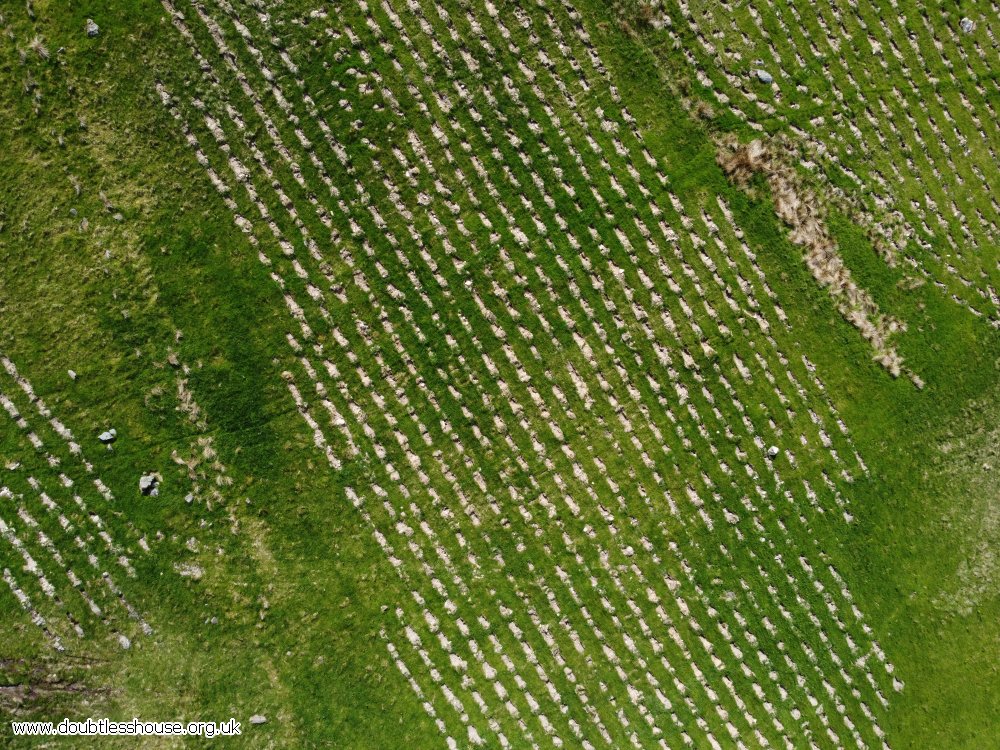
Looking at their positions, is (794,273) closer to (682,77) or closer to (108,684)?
(682,77)

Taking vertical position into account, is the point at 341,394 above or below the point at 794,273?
above

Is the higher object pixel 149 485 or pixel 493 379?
pixel 149 485

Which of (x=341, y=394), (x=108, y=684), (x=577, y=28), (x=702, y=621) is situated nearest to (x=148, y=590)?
(x=108, y=684)

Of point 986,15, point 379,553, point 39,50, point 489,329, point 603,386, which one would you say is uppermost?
point 39,50

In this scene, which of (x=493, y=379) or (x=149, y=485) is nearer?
(x=149, y=485)
